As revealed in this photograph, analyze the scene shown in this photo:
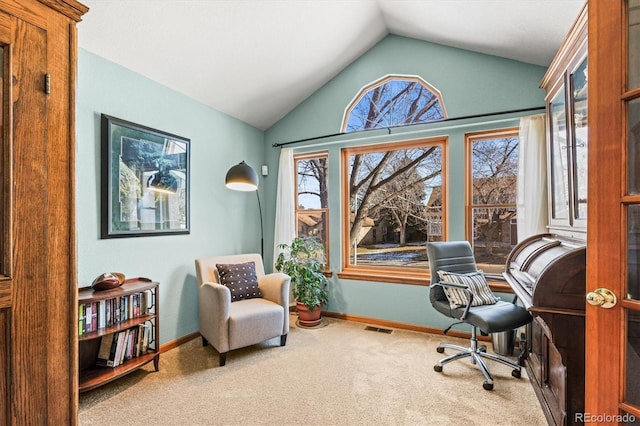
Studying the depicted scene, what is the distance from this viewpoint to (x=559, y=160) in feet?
8.01

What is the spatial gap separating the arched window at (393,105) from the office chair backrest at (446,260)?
1.43m

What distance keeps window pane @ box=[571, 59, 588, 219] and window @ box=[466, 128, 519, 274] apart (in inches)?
36.2

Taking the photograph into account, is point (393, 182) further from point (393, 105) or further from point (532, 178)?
point (532, 178)

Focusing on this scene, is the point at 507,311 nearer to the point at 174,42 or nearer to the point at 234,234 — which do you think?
the point at 234,234

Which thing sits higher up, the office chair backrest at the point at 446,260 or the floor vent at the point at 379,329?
the office chair backrest at the point at 446,260

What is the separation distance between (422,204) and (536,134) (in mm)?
1233

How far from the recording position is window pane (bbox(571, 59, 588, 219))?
1.96m

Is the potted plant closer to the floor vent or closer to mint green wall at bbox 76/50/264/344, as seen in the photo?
the floor vent

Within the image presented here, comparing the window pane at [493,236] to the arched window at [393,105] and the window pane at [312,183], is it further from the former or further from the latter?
the window pane at [312,183]

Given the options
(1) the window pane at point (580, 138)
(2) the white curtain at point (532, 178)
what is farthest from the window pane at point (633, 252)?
(2) the white curtain at point (532, 178)

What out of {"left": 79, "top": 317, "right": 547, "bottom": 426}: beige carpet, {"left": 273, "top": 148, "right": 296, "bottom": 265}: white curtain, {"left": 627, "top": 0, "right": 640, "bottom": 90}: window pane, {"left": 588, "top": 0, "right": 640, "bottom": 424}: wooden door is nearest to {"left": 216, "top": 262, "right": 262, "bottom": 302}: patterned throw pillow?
{"left": 79, "top": 317, "right": 547, "bottom": 426}: beige carpet

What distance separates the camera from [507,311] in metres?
2.29

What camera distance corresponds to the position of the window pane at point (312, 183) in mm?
3949

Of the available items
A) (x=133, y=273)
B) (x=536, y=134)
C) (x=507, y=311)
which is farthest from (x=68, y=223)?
(x=536, y=134)
